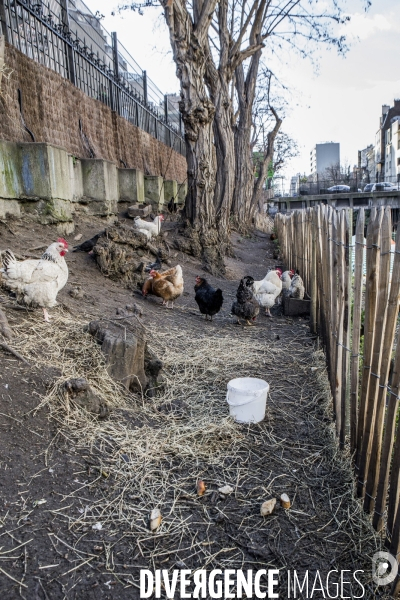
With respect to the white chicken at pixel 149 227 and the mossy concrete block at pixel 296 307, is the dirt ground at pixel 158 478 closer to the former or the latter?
the mossy concrete block at pixel 296 307

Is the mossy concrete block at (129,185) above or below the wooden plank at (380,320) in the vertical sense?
above

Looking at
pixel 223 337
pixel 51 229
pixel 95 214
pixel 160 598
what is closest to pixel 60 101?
pixel 95 214

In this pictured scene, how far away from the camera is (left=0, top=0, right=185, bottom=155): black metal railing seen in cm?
739

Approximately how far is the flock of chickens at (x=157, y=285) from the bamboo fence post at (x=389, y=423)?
3.12 metres

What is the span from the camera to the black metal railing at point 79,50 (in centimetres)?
739

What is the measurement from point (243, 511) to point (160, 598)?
0.69 m

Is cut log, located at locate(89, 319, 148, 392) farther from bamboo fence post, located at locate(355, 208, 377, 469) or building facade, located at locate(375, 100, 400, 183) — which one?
building facade, located at locate(375, 100, 400, 183)

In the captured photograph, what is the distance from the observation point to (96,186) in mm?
8930

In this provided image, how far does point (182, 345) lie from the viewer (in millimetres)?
4965

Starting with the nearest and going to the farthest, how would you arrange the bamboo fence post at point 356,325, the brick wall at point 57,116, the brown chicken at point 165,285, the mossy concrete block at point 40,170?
the bamboo fence post at point 356,325 → the brown chicken at point 165,285 → the mossy concrete block at point 40,170 → the brick wall at point 57,116

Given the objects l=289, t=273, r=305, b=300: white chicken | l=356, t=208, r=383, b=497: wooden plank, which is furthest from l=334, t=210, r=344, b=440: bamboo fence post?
l=289, t=273, r=305, b=300: white chicken

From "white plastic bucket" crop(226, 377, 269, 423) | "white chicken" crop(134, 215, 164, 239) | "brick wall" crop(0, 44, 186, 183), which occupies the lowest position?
"white plastic bucket" crop(226, 377, 269, 423)

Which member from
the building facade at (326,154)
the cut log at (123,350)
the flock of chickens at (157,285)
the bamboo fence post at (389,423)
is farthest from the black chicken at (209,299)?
the building facade at (326,154)

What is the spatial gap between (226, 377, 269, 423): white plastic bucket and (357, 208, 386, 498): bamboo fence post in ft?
3.21
